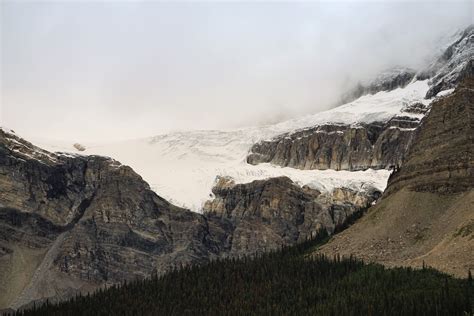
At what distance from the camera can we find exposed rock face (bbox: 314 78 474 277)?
427 feet

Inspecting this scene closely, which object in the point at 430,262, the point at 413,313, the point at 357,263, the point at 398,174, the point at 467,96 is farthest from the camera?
the point at 398,174

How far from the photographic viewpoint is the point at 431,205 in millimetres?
149500

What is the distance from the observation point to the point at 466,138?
500ft

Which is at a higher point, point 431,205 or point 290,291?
point 431,205

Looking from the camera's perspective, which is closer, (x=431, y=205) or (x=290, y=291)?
(x=290, y=291)

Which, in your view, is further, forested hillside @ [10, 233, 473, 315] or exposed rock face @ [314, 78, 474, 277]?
exposed rock face @ [314, 78, 474, 277]

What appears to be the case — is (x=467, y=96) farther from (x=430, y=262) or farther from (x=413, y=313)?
(x=413, y=313)

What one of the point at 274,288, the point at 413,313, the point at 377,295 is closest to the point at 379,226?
the point at 274,288

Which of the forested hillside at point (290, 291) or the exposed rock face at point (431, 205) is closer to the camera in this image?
the forested hillside at point (290, 291)

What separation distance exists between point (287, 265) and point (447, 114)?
151ft

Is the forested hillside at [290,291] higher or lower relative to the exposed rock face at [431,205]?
lower

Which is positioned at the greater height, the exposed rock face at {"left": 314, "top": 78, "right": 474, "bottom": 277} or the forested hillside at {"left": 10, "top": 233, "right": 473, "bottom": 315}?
the exposed rock face at {"left": 314, "top": 78, "right": 474, "bottom": 277}

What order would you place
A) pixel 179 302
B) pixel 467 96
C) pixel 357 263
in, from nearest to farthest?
pixel 357 263
pixel 179 302
pixel 467 96

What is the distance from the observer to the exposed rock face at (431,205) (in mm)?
130250
